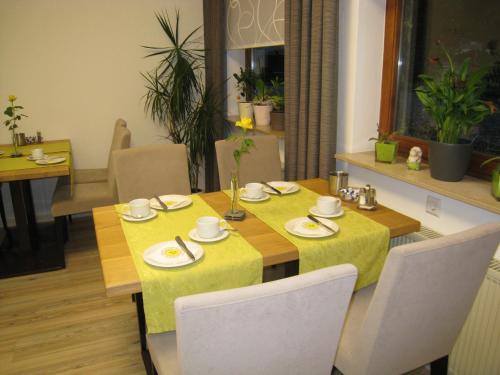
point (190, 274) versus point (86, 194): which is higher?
point (190, 274)

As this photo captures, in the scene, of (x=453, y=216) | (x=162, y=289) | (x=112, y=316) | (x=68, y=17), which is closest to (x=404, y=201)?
(x=453, y=216)

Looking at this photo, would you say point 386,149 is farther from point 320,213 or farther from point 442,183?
point 320,213

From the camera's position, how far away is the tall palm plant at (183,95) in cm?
384

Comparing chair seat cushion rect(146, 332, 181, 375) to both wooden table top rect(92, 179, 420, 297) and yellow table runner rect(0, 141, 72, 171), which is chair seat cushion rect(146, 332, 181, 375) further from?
yellow table runner rect(0, 141, 72, 171)

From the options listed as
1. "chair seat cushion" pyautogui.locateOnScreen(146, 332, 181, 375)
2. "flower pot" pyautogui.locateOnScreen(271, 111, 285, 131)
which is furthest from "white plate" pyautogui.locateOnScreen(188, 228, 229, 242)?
"flower pot" pyautogui.locateOnScreen(271, 111, 285, 131)

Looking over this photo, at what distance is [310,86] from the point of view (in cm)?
253

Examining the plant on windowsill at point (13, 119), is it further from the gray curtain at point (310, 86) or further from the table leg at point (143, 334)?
the gray curtain at point (310, 86)

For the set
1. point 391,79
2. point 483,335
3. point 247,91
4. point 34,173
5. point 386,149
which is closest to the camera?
point 483,335

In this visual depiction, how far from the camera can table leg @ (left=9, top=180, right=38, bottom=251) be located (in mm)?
3037

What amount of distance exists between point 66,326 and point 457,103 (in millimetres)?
2319

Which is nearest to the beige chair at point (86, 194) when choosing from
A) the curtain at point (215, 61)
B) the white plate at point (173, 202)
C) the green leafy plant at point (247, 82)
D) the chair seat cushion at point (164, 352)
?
the curtain at point (215, 61)

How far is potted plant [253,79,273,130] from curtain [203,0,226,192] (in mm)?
649

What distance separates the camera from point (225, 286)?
1464 millimetres

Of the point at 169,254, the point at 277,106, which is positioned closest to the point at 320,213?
the point at 169,254
